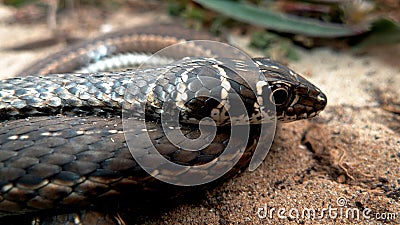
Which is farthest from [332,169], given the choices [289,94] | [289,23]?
[289,23]

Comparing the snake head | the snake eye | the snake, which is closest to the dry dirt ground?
the snake

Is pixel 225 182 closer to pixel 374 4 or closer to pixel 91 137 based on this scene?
pixel 91 137

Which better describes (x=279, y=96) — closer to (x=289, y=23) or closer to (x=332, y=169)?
(x=332, y=169)

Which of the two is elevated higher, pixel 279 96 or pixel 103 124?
pixel 279 96

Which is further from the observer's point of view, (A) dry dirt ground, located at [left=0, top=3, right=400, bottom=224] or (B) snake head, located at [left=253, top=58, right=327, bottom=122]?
(B) snake head, located at [left=253, top=58, right=327, bottom=122]

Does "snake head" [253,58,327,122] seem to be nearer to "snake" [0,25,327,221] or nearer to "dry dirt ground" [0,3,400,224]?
"snake" [0,25,327,221]

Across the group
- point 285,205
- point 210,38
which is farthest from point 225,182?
point 210,38
